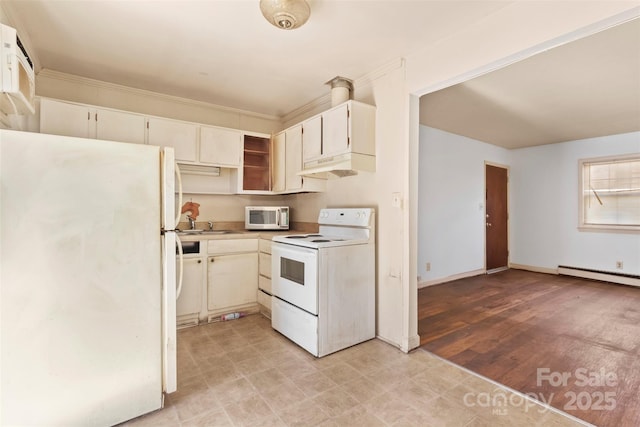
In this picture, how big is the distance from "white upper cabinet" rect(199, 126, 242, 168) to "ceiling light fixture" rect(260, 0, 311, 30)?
6.02ft

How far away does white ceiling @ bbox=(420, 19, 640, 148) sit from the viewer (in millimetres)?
2459

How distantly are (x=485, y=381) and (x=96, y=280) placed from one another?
2475 millimetres

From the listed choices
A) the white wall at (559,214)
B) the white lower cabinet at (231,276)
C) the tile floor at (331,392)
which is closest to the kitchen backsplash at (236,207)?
the white lower cabinet at (231,276)

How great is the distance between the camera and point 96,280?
5.20 feet

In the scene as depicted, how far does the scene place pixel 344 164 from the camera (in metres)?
2.65

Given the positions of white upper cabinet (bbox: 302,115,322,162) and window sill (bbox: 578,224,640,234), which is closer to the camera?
white upper cabinet (bbox: 302,115,322,162)

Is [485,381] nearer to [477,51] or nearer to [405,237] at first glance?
[405,237]

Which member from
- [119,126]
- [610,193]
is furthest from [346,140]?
[610,193]

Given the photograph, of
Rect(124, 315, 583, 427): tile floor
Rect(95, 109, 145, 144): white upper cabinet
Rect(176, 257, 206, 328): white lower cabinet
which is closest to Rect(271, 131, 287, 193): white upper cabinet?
Rect(176, 257, 206, 328): white lower cabinet

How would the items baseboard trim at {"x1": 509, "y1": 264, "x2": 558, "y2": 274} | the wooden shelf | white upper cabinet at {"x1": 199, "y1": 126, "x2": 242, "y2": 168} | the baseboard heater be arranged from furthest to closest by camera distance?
1. baseboard trim at {"x1": 509, "y1": 264, "x2": 558, "y2": 274}
2. the baseboard heater
3. the wooden shelf
4. white upper cabinet at {"x1": 199, "y1": 126, "x2": 242, "y2": 168}

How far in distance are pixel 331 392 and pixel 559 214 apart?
5.76 m

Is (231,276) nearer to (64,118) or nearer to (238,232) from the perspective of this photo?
(238,232)

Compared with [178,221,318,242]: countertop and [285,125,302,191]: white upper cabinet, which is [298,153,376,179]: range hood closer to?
[285,125,302,191]: white upper cabinet

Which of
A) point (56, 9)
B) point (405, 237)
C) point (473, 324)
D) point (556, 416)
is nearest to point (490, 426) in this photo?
point (556, 416)
